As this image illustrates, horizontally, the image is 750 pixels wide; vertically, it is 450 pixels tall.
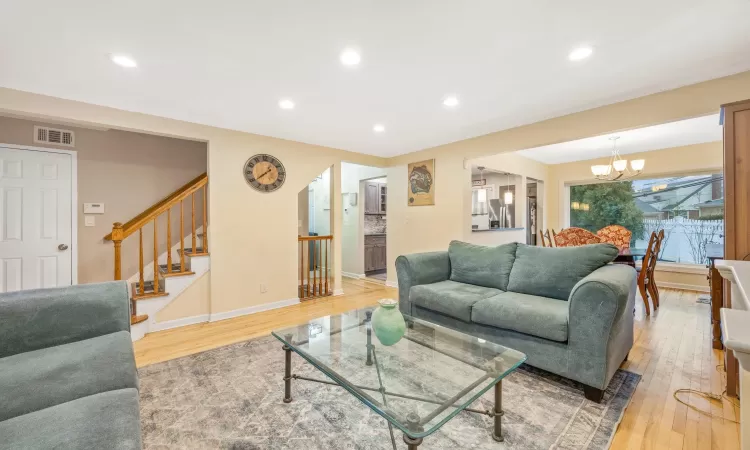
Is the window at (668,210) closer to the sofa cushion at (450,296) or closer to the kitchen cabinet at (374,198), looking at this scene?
the kitchen cabinet at (374,198)

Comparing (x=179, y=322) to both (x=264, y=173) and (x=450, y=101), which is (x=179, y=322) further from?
(x=450, y=101)

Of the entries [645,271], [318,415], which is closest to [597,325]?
[318,415]

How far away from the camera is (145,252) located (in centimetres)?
396

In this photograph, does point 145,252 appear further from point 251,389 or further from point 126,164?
point 251,389

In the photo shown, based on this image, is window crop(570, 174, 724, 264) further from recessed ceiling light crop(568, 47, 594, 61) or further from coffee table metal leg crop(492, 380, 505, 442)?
coffee table metal leg crop(492, 380, 505, 442)

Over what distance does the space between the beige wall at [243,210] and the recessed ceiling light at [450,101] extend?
6.96 ft

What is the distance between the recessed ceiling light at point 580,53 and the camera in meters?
2.02

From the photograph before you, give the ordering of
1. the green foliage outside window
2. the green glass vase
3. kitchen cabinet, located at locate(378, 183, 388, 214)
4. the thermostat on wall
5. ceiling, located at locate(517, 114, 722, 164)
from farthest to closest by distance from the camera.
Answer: kitchen cabinet, located at locate(378, 183, 388, 214) → the green foliage outside window → ceiling, located at locate(517, 114, 722, 164) → the thermostat on wall → the green glass vase

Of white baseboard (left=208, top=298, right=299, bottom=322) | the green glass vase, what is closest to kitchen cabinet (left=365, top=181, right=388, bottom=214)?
white baseboard (left=208, top=298, right=299, bottom=322)

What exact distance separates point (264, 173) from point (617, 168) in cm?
526

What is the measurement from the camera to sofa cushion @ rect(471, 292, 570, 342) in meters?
1.98

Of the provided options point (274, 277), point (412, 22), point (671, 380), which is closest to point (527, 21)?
point (412, 22)

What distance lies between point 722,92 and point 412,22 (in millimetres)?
2592

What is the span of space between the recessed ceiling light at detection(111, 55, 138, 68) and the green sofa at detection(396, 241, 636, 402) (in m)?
2.65
